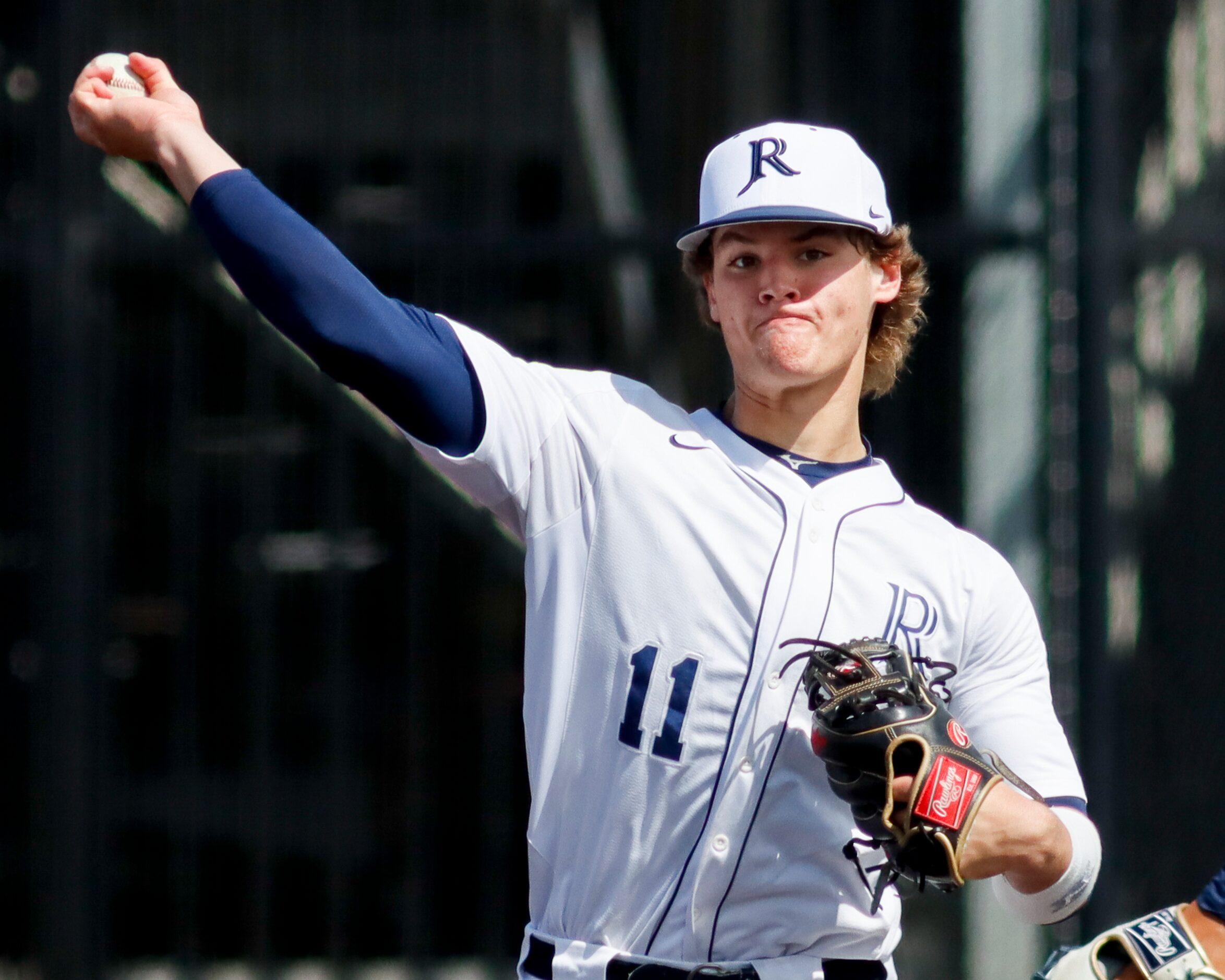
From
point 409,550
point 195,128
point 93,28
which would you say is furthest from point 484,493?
point 93,28

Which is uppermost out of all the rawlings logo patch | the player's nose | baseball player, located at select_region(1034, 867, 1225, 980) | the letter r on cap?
the letter r on cap

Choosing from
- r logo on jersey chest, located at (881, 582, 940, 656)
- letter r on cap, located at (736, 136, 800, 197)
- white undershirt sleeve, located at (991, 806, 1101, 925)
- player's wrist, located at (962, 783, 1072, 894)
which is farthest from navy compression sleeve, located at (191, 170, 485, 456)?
white undershirt sleeve, located at (991, 806, 1101, 925)

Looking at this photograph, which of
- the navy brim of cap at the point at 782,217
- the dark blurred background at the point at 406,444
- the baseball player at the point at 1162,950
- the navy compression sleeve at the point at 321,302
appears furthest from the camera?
the dark blurred background at the point at 406,444

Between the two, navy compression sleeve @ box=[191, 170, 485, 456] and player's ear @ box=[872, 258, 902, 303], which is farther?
player's ear @ box=[872, 258, 902, 303]

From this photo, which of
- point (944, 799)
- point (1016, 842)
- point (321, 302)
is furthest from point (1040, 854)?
point (321, 302)

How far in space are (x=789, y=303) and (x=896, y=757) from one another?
672mm

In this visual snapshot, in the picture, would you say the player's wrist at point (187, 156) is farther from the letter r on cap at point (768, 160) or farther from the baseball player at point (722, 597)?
the letter r on cap at point (768, 160)

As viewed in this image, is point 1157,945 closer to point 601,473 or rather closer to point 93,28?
point 601,473

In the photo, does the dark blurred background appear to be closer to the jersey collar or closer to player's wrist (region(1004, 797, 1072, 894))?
the jersey collar

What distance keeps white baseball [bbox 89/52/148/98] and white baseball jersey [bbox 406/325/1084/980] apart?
0.56 m

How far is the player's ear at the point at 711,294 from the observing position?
2.23 meters

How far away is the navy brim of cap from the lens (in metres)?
2.07

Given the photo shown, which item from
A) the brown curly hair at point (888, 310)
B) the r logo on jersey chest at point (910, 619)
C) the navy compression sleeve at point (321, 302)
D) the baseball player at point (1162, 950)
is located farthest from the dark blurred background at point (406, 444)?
the navy compression sleeve at point (321, 302)

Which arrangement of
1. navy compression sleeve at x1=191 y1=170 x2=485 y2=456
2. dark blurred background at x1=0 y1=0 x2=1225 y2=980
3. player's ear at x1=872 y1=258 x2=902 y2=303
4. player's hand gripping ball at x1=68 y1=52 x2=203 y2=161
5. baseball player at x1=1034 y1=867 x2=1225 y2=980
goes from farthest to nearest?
1. dark blurred background at x1=0 y1=0 x2=1225 y2=980
2. player's ear at x1=872 y1=258 x2=902 y2=303
3. baseball player at x1=1034 y1=867 x2=1225 y2=980
4. player's hand gripping ball at x1=68 y1=52 x2=203 y2=161
5. navy compression sleeve at x1=191 y1=170 x2=485 y2=456
